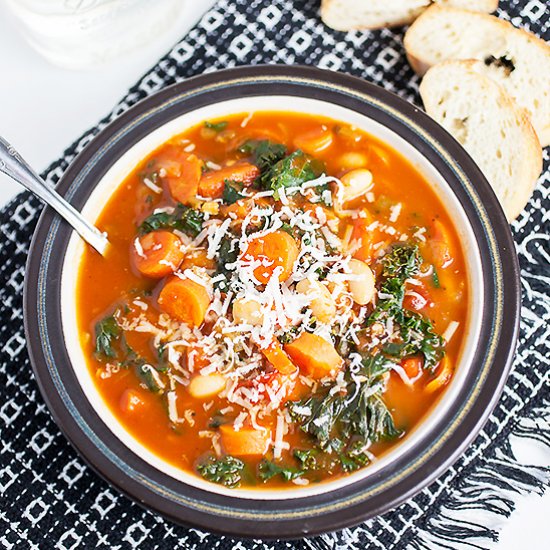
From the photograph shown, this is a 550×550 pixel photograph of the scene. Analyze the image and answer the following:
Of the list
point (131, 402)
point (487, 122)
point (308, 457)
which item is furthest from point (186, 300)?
point (487, 122)

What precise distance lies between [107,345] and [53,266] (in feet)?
1.47

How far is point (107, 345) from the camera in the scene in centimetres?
388

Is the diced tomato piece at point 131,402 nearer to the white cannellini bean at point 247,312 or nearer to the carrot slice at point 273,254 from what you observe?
the white cannellini bean at point 247,312

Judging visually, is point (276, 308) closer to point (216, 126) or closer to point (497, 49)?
point (216, 126)

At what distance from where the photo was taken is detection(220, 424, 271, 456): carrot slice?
3.65 m

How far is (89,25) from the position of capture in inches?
179

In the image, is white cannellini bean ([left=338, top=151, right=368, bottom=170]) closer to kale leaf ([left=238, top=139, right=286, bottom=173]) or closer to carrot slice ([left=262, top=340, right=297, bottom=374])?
kale leaf ([left=238, top=139, right=286, bottom=173])

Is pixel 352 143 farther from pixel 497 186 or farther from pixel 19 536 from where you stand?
pixel 19 536

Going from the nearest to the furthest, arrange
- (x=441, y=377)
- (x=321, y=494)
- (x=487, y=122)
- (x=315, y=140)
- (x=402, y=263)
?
(x=321, y=494) → (x=441, y=377) → (x=402, y=263) → (x=315, y=140) → (x=487, y=122)

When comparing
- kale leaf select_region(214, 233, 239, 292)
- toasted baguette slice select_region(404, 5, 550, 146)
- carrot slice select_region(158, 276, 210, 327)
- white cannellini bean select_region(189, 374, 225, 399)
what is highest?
toasted baguette slice select_region(404, 5, 550, 146)

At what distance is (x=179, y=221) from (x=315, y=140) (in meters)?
0.75

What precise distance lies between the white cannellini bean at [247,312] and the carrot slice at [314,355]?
0.18 meters

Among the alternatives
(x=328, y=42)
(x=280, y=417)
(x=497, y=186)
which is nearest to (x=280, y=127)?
(x=328, y=42)

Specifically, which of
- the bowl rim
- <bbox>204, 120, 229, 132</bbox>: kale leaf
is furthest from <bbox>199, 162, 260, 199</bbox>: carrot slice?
the bowl rim
